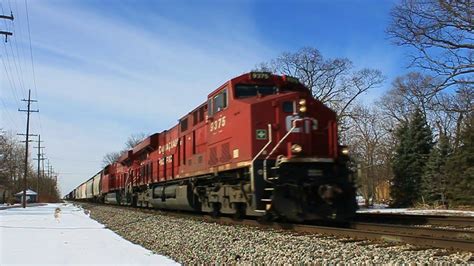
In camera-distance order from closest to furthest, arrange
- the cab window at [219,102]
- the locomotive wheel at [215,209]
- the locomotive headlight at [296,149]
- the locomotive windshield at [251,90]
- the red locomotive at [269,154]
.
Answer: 1. the red locomotive at [269,154]
2. the locomotive headlight at [296,149]
3. the locomotive windshield at [251,90]
4. the cab window at [219,102]
5. the locomotive wheel at [215,209]

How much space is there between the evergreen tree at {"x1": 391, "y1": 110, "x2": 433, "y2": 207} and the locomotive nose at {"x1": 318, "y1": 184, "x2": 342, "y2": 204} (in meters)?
30.2

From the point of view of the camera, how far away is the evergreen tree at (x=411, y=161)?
39.3 metres

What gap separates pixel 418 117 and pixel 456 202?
398 inches

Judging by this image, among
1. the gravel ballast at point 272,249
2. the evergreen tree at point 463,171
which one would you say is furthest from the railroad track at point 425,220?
the evergreen tree at point 463,171

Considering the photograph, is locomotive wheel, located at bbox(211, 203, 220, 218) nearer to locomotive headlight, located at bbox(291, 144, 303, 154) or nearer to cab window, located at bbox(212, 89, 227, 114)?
cab window, located at bbox(212, 89, 227, 114)

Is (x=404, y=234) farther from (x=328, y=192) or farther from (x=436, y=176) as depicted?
(x=436, y=176)

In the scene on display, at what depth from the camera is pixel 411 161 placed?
40438 millimetres

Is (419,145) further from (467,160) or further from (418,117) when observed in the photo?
(467,160)

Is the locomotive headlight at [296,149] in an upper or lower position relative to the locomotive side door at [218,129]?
lower

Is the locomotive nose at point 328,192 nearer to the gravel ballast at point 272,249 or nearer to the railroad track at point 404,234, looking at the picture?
the railroad track at point 404,234

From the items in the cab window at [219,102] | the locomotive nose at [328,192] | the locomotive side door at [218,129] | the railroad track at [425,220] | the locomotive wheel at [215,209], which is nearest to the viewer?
the locomotive nose at [328,192]

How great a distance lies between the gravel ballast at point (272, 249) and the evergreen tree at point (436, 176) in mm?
28786

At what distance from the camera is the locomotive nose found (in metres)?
11.1

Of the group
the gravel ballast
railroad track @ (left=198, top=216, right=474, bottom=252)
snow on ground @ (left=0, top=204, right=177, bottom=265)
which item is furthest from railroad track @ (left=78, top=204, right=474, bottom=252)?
snow on ground @ (left=0, top=204, right=177, bottom=265)
